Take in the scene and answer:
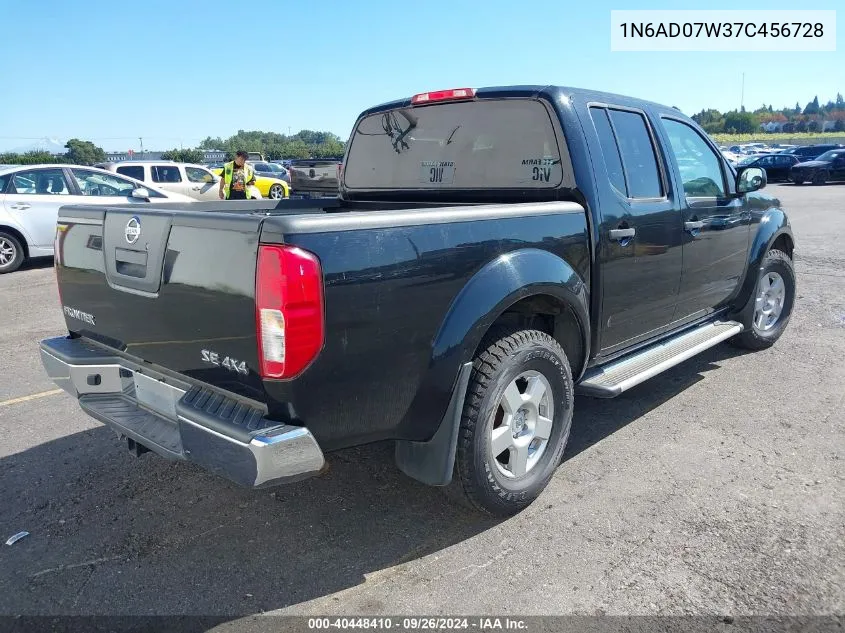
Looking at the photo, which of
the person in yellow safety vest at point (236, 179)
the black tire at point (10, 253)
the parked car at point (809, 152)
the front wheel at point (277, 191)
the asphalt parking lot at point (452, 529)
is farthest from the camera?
the parked car at point (809, 152)

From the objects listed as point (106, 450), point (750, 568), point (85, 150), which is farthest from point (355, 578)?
point (85, 150)

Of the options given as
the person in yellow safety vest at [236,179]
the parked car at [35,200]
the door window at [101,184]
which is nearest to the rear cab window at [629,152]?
the parked car at [35,200]

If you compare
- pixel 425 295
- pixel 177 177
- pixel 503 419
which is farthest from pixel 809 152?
pixel 425 295

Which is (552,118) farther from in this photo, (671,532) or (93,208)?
(93,208)

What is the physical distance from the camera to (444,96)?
405 centimetres

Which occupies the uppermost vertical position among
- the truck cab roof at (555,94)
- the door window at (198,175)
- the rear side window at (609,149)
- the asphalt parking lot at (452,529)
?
the door window at (198,175)

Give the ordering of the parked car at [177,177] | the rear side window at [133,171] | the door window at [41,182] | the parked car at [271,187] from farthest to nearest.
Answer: the parked car at [271,187] < the parked car at [177,177] < the rear side window at [133,171] < the door window at [41,182]

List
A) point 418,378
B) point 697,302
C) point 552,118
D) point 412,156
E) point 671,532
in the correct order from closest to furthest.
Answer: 1. point 418,378
2. point 671,532
3. point 552,118
4. point 412,156
5. point 697,302

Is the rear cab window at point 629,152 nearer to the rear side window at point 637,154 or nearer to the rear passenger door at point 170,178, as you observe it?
the rear side window at point 637,154

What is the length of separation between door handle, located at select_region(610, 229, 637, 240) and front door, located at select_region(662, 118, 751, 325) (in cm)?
73

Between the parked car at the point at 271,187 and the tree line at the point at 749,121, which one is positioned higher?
the tree line at the point at 749,121

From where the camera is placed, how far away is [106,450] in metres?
3.95

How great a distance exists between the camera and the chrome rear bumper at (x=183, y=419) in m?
2.33

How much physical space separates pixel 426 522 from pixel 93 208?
221cm
